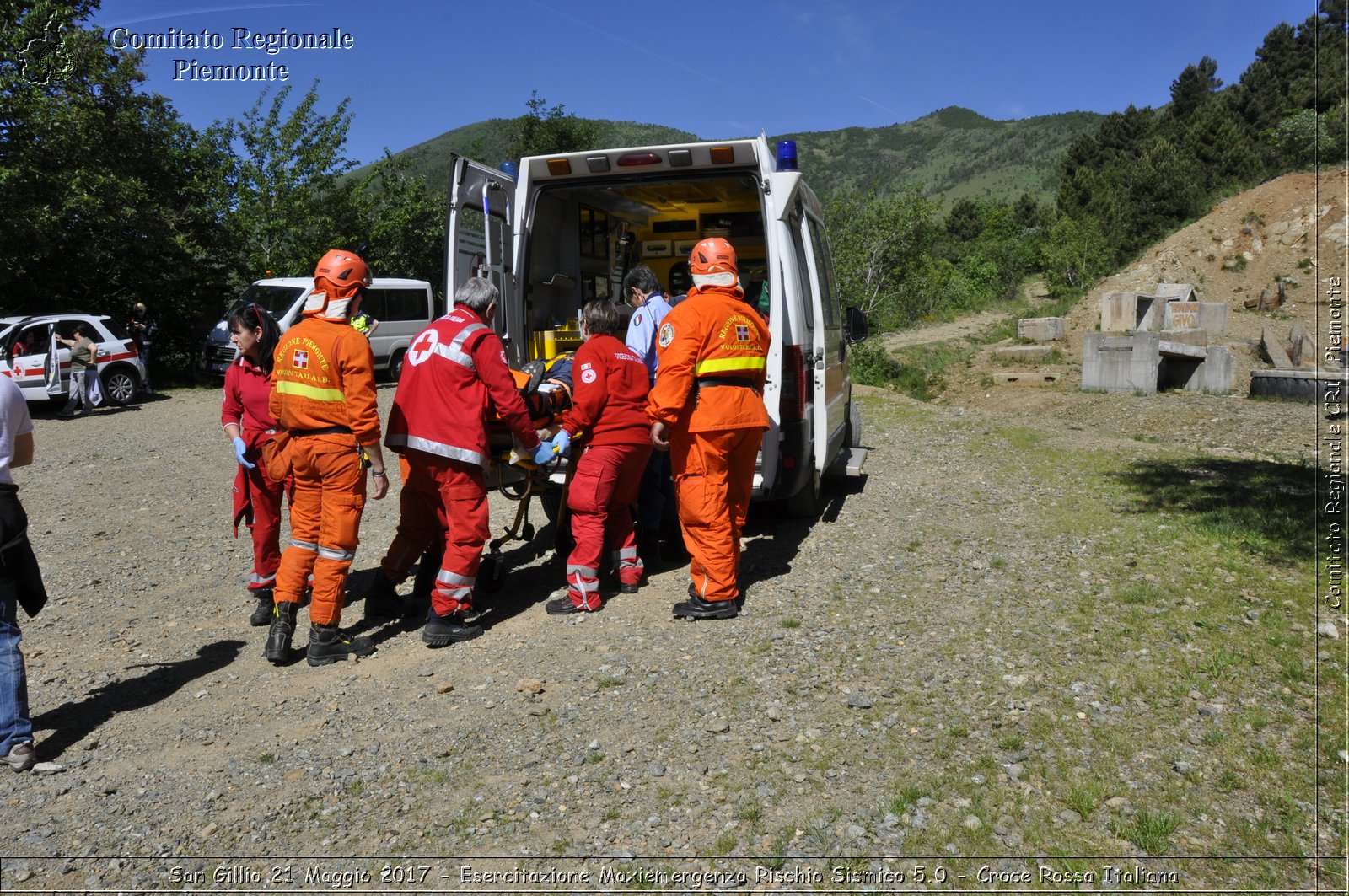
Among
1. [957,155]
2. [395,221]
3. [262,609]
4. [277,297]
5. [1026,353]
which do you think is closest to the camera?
[262,609]

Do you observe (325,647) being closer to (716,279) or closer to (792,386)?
(716,279)

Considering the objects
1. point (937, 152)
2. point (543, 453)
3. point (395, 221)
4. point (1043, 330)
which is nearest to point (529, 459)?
point (543, 453)

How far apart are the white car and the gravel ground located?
966 cm

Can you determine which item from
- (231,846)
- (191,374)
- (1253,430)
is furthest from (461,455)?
(191,374)

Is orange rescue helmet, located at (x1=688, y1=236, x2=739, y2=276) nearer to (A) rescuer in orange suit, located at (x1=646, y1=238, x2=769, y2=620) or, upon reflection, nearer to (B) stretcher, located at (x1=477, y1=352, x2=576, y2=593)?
(A) rescuer in orange suit, located at (x1=646, y1=238, x2=769, y2=620)

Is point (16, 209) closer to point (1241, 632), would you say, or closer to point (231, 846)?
point (231, 846)

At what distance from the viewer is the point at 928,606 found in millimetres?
4812

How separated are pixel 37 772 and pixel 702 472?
297 centimetres

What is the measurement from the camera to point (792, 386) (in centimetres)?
552

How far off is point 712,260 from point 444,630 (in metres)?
2.27

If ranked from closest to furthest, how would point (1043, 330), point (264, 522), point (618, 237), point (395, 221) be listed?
point (264, 522)
point (618, 237)
point (1043, 330)
point (395, 221)

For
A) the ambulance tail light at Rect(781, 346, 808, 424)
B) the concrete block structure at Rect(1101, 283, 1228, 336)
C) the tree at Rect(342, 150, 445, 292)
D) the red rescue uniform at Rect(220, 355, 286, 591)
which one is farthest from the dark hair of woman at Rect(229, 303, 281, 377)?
the tree at Rect(342, 150, 445, 292)

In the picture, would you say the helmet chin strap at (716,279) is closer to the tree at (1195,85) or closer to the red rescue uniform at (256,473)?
the red rescue uniform at (256,473)

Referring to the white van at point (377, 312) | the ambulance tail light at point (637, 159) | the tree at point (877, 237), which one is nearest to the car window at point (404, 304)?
the white van at point (377, 312)
